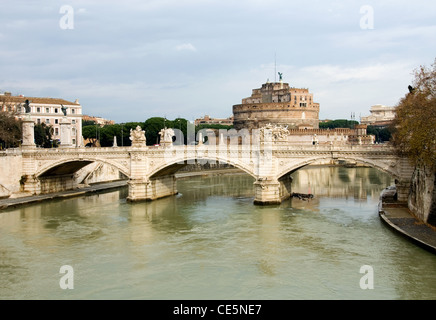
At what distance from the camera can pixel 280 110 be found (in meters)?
79.4

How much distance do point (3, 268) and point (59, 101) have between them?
141ft

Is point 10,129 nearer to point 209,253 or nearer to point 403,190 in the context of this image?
point 209,253

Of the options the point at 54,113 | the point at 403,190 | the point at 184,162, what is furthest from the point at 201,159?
the point at 54,113

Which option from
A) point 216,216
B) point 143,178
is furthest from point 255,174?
point 143,178

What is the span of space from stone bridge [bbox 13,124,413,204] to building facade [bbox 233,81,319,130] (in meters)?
45.7

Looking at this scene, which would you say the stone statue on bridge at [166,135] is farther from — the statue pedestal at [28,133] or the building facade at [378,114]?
the building facade at [378,114]

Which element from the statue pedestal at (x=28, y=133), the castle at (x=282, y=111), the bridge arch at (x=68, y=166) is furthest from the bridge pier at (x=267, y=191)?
the castle at (x=282, y=111)

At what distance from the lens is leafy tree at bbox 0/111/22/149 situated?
36656 mm

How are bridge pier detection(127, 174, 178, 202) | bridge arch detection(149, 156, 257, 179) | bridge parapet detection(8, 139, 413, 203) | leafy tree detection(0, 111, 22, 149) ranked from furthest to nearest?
1. leafy tree detection(0, 111, 22, 149)
2. bridge pier detection(127, 174, 178, 202)
3. bridge arch detection(149, 156, 257, 179)
4. bridge parapet detection(8, 139, 413, 203)

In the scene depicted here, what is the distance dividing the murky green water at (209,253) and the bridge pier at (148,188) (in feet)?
4.05

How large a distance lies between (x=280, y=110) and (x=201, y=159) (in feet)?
165

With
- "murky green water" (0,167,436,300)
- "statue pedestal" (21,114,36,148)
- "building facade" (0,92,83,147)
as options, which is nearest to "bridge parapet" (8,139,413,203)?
"statue pedestal" (21,114,36,148)

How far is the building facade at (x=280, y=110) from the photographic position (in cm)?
7938

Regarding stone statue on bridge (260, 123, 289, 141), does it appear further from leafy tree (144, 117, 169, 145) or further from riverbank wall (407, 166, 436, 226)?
leafy tree (144, 117, 169, 145)
